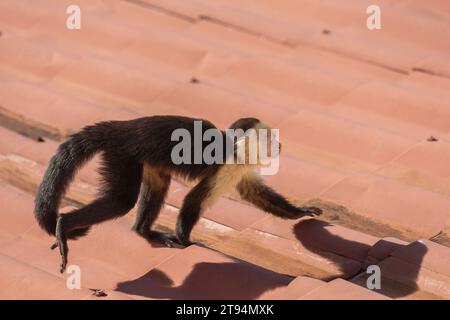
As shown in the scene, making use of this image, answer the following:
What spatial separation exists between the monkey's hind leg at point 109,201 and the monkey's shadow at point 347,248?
1027 millimetres

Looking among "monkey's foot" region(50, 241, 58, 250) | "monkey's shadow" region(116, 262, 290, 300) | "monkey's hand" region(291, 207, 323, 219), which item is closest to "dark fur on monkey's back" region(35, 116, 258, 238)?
"monkey's foot" region(50, 241, 58, 250)

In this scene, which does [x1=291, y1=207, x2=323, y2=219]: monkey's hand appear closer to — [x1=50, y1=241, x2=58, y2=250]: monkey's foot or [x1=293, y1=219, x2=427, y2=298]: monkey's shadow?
[x1=293, y1=219, x2=427, y2=298]: monkey's shadow

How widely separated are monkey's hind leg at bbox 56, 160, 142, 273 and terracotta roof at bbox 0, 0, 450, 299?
0.21 metres

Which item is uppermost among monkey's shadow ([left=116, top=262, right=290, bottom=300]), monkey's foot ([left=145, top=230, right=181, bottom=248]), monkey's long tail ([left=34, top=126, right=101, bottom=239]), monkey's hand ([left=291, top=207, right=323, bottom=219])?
monkey's long tail ([left=34, top=126, right=101, bottom=239])

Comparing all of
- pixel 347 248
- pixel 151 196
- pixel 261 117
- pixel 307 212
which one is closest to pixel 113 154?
pixel 151 196

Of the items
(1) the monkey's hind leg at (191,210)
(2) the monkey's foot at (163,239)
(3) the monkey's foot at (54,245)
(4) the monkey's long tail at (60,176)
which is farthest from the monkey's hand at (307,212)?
(3) the monkey's foot at (54,245)

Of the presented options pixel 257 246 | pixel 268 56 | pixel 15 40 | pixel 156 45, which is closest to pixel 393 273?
pixel 257 246

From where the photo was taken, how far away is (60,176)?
4770mm

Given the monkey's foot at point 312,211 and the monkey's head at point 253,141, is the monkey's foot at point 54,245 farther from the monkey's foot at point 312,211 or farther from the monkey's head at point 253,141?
the monkey's foot at point 312,211

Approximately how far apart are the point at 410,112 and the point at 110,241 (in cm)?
271

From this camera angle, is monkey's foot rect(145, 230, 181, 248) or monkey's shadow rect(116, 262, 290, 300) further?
monkey's foot rect(145, 230, 181, 248)

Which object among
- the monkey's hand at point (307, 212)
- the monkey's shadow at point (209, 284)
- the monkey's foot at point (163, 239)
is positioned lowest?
the monkey's shadow at point (209, 284)

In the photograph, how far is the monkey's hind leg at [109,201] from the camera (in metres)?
4.77

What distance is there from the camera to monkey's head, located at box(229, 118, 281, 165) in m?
5.24
